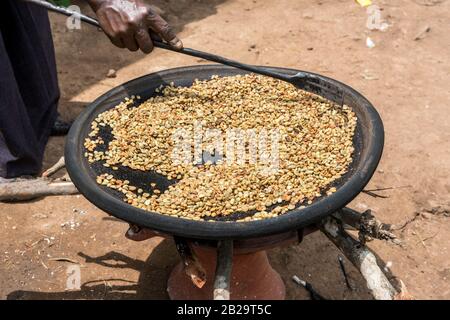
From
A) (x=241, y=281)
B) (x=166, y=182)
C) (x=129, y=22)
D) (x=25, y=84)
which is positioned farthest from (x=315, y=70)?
(x=166, y=182)

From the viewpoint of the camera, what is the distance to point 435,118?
449cm

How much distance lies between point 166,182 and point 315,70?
3262mm

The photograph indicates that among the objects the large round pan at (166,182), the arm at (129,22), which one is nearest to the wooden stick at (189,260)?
the large round pan at (166,182)

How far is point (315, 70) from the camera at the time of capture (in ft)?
17.2

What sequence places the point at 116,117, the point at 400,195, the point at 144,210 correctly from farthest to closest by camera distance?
the point at 400,195, the point at 116,117, the point at 144,210

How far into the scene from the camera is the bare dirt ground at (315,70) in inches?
130

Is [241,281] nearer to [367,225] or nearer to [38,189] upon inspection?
[367,225]

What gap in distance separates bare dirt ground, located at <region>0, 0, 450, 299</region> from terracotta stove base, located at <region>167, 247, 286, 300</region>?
0.53 ft

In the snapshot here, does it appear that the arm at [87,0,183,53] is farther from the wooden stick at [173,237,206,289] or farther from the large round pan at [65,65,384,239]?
the wooden stick at [173,237,206,289]

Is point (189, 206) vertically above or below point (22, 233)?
above

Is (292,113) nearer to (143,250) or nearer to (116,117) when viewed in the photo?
(116,117)

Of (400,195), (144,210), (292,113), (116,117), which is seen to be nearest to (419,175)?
(400,195)

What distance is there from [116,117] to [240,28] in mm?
3660

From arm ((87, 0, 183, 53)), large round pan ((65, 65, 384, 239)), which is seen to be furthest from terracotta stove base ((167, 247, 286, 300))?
arm ((87, 0, 183, 53))
